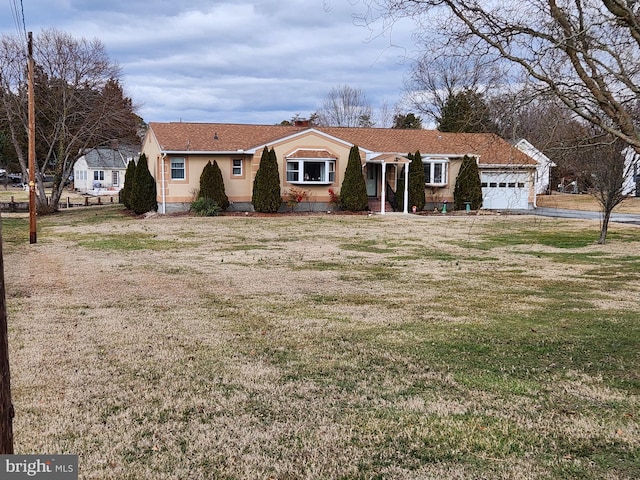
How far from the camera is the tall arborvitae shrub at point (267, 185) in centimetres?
2880

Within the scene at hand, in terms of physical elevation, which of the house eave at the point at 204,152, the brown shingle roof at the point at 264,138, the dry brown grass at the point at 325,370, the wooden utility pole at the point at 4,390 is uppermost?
the brown shingle roof at the point at 264,138

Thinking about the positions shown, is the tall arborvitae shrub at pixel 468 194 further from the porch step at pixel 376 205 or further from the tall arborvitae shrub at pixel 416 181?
the porch step at pixel 376 205

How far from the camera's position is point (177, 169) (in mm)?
29641

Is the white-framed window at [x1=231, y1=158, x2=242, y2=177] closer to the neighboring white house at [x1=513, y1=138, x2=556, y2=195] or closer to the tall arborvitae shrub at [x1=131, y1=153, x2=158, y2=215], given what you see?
the tall arborvitae shrub at [x1=131, y1=153, x2=158, y2=215]

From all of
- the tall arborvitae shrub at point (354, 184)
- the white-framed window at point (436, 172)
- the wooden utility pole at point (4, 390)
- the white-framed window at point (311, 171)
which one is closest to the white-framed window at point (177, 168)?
the white-framed window at point (311, 171)

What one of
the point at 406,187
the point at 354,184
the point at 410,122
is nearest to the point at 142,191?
the point at 354,184

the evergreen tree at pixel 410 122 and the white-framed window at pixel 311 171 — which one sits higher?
the evergreen tree at pixel 410 122

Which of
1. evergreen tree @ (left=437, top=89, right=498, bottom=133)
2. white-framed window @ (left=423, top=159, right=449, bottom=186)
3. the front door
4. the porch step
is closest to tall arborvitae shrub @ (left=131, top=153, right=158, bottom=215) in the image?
the porch step

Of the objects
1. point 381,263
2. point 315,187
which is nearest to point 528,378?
point 381,263

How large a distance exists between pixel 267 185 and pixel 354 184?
444 centimetres

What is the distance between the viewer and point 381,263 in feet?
46.5

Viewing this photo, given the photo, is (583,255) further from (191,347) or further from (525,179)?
(191,347)

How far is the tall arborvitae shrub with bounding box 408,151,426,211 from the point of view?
31.1 meters

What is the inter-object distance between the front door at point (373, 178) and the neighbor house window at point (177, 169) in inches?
409
